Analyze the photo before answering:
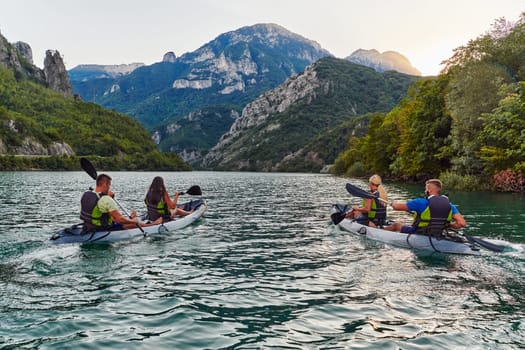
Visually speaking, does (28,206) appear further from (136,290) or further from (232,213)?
(136,290)

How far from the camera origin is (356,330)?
672 centimetres

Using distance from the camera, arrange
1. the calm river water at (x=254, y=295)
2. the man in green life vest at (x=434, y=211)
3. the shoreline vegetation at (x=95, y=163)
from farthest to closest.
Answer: the shoreline vegetation at (x=95, y=163) → the man in green life vest at (x=434, y=211) → the calm river water at (x=254, y=295)

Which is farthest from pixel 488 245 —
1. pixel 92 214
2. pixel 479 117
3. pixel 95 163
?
pixel 95 163

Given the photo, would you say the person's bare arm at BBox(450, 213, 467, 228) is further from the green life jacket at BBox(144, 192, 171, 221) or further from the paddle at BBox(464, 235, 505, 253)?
the green life jacket at BBox(144, 192, 171, 221)

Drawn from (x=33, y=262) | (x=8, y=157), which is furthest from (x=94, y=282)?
(x=8, y=157)

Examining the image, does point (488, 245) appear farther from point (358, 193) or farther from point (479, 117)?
point (479, 117)

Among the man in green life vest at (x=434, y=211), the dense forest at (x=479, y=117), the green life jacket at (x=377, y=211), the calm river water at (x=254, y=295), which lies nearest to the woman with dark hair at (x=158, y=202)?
the calm river water at (x=254, y=295)

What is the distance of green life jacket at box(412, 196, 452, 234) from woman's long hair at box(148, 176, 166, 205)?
1054 centimetres

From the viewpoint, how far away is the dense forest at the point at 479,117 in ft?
116

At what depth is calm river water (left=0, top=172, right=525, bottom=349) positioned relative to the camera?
21.0 feet

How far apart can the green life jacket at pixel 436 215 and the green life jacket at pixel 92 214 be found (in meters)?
11.3

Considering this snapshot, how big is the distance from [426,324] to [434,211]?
6.86m

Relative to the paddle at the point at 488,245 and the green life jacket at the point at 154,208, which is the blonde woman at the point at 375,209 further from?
the green life jacket at the point at 154,208

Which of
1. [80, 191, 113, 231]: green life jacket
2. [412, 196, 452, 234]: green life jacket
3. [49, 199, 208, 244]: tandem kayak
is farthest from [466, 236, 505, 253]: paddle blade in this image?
[80, 191, 113, 231]: green life jacket
